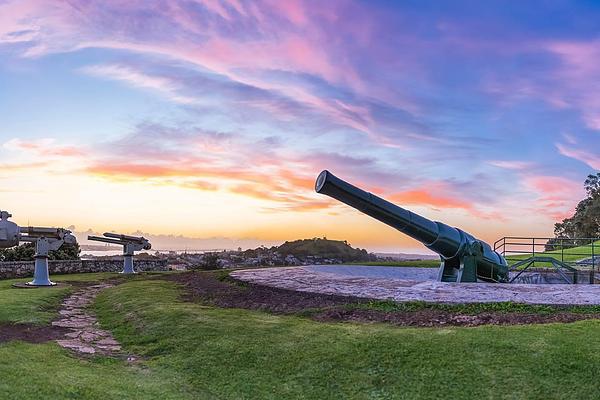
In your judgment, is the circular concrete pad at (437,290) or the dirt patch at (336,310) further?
the circular concrete pad at (437,290)

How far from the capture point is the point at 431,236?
12281 millimetres

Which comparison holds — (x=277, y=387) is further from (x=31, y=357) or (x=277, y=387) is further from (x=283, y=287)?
(x=283, y=287)

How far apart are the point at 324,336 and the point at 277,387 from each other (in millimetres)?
1612

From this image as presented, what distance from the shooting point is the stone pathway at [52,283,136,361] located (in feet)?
23.9

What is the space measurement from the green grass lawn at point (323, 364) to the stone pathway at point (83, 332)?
0.82ft

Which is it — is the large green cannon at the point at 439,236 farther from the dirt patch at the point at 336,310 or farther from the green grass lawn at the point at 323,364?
the green grass lawn at the point at 323,364

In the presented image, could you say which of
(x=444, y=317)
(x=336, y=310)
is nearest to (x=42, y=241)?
(x=336, y=310)

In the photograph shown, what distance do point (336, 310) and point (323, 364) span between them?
2.82 m

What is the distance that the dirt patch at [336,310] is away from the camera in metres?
8.05

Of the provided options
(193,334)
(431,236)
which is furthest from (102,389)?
(431,236)

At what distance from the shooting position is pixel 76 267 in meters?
20.2

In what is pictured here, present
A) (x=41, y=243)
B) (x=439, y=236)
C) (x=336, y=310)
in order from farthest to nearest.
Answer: (x=41, y=243) < (x=439, y=236) < (x=336, y=310)

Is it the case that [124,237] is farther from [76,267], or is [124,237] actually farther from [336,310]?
[336,310]

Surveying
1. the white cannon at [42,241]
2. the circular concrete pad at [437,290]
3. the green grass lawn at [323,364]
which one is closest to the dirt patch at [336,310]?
the circular concrete pad at [437,290]
